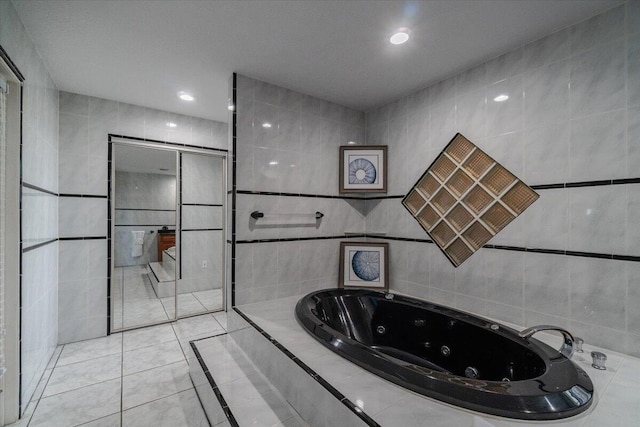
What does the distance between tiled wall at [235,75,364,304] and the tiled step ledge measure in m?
0.44

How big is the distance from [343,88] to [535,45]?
1366mm

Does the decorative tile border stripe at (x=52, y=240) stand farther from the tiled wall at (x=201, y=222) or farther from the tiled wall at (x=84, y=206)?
the tiled wall at (x=201, y=222)

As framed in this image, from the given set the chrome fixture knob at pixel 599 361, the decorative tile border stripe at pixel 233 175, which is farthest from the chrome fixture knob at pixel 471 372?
the decorative tile border stripe at pixel 233 175

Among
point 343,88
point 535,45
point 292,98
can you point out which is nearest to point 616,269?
point 535,45

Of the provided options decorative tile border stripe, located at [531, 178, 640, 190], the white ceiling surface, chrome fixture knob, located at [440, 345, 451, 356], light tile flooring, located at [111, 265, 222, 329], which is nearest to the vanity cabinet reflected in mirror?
light tile flooring, located at [111, 265, 222, 329]

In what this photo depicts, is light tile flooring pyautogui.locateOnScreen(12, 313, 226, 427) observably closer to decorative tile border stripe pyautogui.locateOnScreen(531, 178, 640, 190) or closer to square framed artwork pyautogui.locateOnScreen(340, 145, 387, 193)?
square framed artwork pyautogui.locateOnScreen(340, 145, 387, 193)

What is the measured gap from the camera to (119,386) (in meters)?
1.92

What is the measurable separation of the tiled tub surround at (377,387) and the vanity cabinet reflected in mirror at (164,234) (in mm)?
1864

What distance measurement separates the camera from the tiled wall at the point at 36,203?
5.23 feet

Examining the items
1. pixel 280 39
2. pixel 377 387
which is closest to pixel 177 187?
pixel 280 39

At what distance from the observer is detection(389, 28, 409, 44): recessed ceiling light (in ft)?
5.38

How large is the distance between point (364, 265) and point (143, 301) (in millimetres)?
2662

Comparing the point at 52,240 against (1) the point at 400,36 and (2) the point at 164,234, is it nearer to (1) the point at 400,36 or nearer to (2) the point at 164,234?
(2) the point at 164,234

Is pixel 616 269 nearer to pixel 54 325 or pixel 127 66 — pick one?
pixel 127 66
